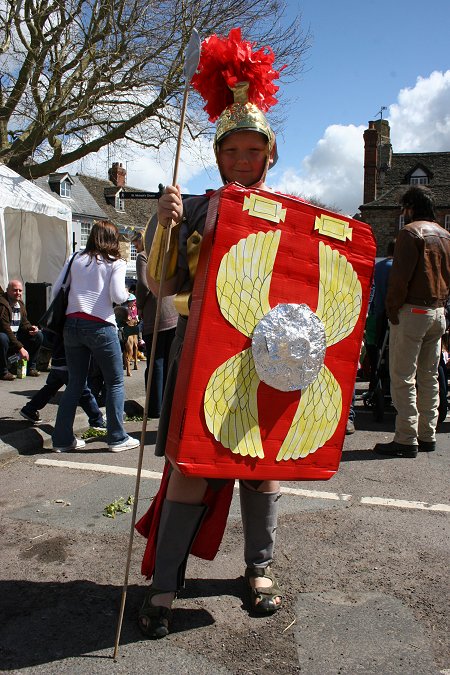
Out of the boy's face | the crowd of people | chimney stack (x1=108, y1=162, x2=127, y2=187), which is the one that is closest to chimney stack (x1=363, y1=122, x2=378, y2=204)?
chimney stack (x1=108, y1=162, x2=127, y2=187)

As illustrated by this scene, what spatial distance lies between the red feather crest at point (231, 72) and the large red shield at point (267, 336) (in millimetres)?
586

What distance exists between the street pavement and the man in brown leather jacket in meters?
0.27

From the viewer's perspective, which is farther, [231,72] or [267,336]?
[231,72]

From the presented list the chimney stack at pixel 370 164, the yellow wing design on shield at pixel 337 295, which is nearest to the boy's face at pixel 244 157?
the yellow wing design on shield at pixel 337 295

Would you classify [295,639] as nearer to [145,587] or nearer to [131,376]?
[145,587]

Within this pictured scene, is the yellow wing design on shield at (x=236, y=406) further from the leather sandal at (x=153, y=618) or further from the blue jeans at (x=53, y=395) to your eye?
the blue jeans at (x=53, y=395)

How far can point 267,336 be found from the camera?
83.2 inches

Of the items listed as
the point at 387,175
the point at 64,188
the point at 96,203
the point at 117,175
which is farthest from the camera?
the point at 117,175

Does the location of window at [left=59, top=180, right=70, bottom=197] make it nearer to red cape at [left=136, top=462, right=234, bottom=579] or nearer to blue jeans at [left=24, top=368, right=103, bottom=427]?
blue jeans at [left=24, top=368, right=103, bottom=427]

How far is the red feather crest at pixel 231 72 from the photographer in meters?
2.41

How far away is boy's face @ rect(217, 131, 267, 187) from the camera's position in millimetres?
2381

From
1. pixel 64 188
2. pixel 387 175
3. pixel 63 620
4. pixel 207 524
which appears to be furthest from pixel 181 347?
pixel 387 175

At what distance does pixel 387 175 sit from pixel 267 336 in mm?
46420

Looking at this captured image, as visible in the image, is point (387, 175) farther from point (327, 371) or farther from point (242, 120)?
point (327, 371)
